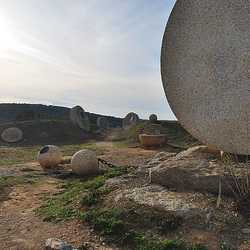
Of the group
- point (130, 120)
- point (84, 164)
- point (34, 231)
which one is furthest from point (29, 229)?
point (130, 120)

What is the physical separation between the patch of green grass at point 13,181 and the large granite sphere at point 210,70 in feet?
15.3

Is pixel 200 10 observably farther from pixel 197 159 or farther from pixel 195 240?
pixel 195 240

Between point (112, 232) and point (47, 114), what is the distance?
66.9 meters

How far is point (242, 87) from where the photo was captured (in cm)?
382

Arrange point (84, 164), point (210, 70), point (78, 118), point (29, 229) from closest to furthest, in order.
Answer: point (29, 229) < point (210, 70) < point (84, 164) < point (78, 118)

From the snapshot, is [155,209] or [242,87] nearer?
[155,209]

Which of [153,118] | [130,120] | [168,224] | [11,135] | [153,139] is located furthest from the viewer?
[130,120]

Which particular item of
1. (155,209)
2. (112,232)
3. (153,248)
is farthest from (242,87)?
(112,232)

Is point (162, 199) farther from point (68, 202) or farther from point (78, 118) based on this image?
point (78, 118)

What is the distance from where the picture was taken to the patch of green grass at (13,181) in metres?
5.36

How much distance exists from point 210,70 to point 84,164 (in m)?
4.83

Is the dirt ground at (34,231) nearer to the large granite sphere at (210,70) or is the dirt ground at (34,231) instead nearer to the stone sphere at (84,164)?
the large granite sphere at (210,70)

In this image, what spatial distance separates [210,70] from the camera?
4.20 m

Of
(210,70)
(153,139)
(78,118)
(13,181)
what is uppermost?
(210,70)
